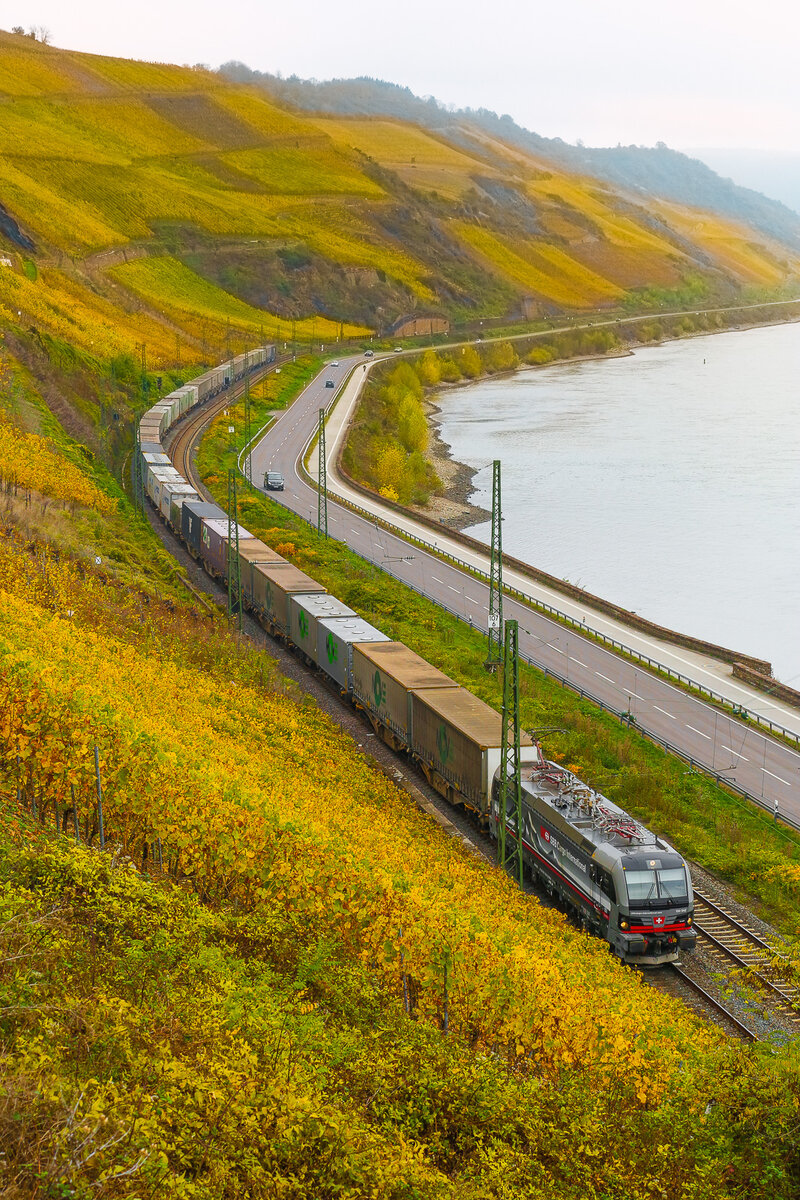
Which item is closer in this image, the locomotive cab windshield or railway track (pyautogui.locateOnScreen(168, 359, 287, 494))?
the locomotive cab windshield

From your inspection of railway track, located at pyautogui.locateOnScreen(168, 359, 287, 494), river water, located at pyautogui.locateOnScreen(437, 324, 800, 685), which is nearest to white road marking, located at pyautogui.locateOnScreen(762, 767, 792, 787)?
river water, located at pyautogui.locateOnScreen(437, 324, 800, 685)

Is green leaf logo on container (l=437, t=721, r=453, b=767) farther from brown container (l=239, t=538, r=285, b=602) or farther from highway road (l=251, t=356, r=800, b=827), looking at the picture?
brown container (l=239, t=538, r=285, b=602)

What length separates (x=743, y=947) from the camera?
30.0m

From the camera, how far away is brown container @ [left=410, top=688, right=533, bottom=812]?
1368 inches

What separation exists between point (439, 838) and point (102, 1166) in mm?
21334

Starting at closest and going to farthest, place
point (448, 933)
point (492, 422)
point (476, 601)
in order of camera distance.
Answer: point (448, 933)
point (476, 601)
point (492, 422)

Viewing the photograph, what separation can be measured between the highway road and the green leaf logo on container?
12.1 meters

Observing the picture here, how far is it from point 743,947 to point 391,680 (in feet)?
50.5

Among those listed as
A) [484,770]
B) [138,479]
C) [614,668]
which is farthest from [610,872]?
[138,479]

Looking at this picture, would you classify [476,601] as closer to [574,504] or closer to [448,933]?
[574,504]

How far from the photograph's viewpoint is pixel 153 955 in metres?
17.7

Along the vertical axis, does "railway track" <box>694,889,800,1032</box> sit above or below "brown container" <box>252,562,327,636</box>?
below

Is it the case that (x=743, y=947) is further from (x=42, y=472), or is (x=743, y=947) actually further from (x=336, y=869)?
(x=42, y=472)

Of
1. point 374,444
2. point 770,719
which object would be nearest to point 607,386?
point 374,444
